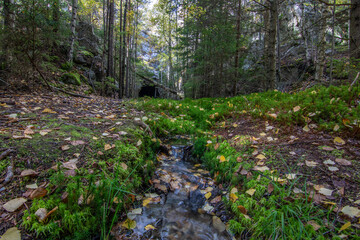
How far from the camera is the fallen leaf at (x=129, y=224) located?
4.85 feet

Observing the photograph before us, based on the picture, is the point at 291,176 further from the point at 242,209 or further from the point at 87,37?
the point at 87,37

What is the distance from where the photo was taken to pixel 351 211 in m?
1.26

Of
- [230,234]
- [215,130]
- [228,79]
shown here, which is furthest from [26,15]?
[228,79]

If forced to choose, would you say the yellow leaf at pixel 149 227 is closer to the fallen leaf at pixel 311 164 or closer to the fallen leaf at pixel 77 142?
the fallen leaf at pixel 77 142

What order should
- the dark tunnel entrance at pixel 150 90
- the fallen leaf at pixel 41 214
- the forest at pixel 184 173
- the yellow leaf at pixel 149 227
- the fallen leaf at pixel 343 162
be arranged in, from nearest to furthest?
the fallen leaf at pixel 41 214, the forest at pixel 184 173, the yellow leaf at pixel 149 227, the fallen leaf at pixel 343 162, the dark tunnel entrance at pixel 150 90

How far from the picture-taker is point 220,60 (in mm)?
8281

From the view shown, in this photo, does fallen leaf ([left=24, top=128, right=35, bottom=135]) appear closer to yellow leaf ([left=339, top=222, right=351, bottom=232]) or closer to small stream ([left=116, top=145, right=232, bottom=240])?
small stream ([left=116, top=145, right=232, bottom=240])

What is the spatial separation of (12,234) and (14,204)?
0.80 feet

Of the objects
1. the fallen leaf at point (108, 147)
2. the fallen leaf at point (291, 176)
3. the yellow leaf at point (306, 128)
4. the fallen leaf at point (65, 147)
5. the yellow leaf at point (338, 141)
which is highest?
the yellow leaf at point (306, 128)

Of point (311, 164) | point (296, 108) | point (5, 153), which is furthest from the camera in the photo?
point (296, 108)

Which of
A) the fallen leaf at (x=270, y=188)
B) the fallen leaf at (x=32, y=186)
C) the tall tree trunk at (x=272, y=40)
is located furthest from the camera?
the tall tree trunk at (x=272, y=40)

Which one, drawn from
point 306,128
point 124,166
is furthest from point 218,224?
point 306,128

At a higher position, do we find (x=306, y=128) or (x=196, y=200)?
(x=306, y=128)

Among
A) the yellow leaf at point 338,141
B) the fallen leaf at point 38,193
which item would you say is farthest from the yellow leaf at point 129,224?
the yellow leaf at point 338,141
